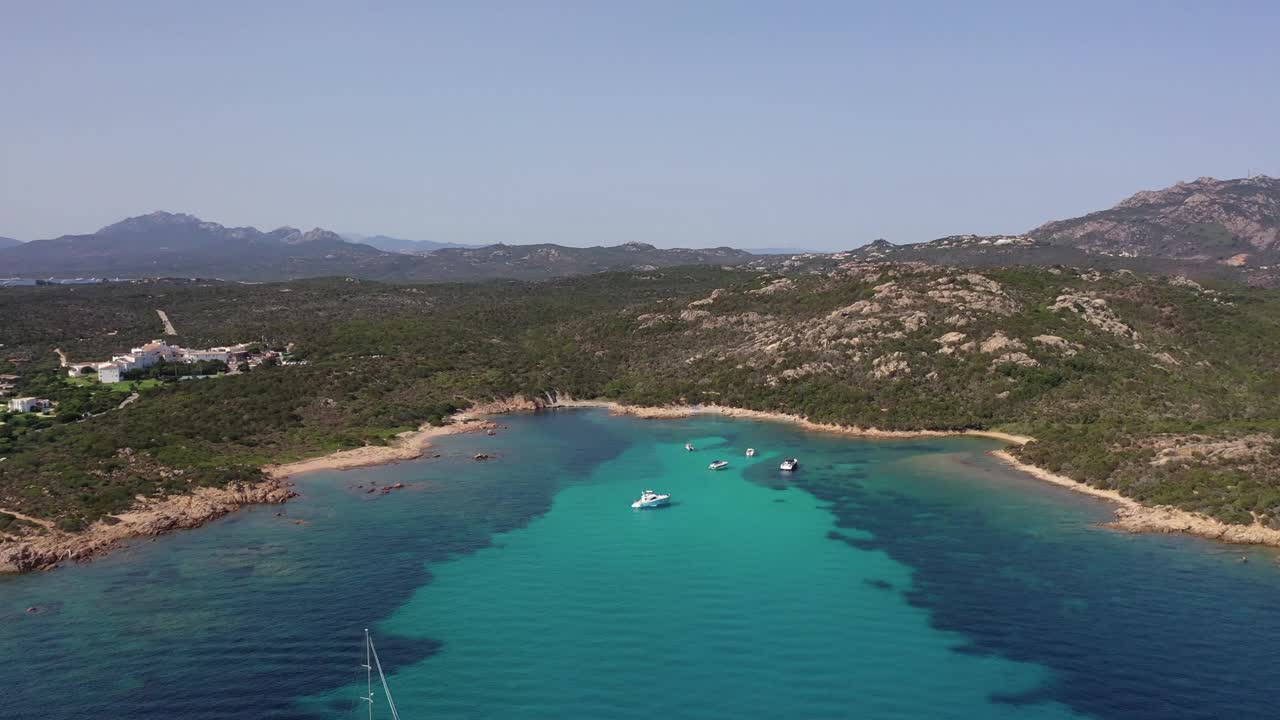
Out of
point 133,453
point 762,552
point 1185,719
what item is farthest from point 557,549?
point 133,453

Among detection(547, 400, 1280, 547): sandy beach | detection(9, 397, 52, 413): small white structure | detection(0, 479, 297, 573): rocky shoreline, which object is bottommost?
detection(0, 479, 297, 573): rocky shoreline

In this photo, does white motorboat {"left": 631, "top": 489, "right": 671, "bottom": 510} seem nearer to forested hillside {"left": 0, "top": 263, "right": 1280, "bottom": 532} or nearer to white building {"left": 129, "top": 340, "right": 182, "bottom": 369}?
forested hillside {"left": 0, "top": 263, "right": 1280, "bottom": 532}

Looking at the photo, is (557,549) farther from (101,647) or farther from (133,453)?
(133,453)

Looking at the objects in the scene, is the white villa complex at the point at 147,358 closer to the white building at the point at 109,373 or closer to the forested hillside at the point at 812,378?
the white building at the point at 109,373

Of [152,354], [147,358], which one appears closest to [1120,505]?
[147,358]

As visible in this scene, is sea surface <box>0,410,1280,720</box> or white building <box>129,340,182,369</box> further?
white building <box>129,340,182,369</box>

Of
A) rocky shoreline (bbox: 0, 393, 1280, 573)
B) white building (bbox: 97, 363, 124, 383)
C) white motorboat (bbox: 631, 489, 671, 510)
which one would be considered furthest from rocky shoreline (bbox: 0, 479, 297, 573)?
white building (bbox: 97, 363, 124, 383)

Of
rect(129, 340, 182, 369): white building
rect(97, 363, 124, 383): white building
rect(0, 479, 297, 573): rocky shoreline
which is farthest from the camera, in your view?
rect(129, 340, 182, 369): white building
